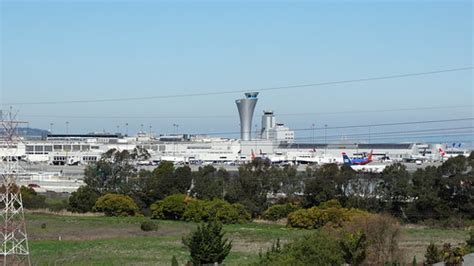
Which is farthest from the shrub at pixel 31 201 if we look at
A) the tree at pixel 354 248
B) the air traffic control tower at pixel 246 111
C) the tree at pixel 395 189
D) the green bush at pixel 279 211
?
the air traffic control tower at pixel 246 111

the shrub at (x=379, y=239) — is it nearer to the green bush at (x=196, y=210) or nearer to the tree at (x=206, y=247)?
the tree at (x=206, y=247)

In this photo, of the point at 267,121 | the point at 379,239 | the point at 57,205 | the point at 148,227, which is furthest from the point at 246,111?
the point at 379,239

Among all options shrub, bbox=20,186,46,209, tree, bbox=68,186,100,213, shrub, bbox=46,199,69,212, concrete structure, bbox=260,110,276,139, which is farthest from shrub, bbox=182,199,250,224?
concrete structure, bbox=260,110,276,139

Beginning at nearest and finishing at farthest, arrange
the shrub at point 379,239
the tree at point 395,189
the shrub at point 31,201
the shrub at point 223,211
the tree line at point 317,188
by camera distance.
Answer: the shrub at point 379,239
the shrub at point 223,211
the tree line at point 317,188
the tree at point 395,189
the shrub at point 31,201

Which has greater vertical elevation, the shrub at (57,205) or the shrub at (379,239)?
the shrub at (379,239)

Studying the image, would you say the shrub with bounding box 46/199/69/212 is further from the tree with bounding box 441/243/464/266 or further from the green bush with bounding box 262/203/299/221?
the tree with bounding box 441/243/464/266

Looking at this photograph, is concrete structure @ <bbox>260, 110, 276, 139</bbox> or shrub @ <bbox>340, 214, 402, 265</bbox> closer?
shrub @ <bbox>340, 214, 402, 265</bbox>
